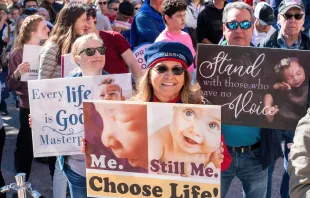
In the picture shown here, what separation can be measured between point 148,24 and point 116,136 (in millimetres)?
2960

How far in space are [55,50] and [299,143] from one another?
9.49ft

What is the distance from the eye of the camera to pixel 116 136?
117 inches

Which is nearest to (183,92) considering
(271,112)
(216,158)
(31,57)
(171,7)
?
(216,158)

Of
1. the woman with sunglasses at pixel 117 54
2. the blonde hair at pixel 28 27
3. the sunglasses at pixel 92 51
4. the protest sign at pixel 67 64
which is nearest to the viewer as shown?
the sunglasses at pixel 92 51

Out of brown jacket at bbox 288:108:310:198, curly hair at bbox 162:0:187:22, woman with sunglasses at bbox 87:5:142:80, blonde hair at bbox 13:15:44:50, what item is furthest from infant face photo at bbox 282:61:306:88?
blonde hair at bbox 13:15:44:50

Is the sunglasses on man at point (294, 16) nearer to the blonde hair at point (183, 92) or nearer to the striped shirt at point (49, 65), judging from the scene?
the blonde hair at point (183, 92)

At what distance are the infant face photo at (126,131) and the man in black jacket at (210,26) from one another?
3.69 meters

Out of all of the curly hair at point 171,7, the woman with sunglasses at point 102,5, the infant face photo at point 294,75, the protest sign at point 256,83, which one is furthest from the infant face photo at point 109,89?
the woman with sunglasses at point 102,5

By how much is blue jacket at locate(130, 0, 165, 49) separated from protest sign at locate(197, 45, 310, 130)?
232cm

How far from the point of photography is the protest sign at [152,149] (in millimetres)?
2814

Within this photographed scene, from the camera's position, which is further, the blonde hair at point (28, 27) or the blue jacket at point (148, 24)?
the blue jacket at point (148, 24)

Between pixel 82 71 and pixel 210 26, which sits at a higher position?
pixel 210 26

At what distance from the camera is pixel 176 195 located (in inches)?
114

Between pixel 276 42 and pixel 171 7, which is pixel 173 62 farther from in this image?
pixel 171 7
